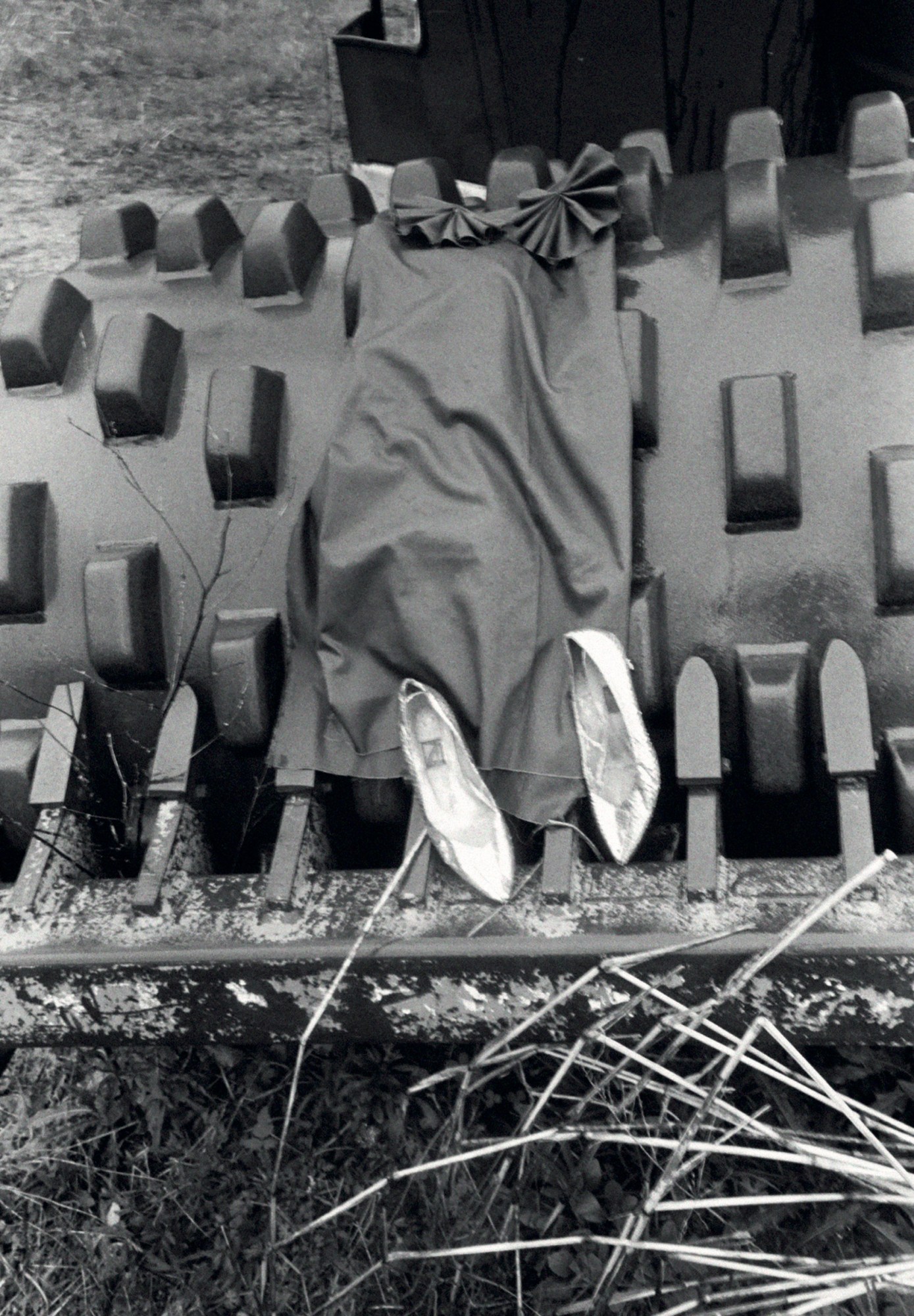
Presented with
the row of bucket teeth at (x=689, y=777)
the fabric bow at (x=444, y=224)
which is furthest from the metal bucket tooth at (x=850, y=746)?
the fabric bow at (x=444, y=224)

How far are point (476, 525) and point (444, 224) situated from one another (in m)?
0.50

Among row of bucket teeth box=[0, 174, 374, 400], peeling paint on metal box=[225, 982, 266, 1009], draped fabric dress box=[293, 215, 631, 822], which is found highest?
row of bucket teeth box=[0, 174, 374, 400]

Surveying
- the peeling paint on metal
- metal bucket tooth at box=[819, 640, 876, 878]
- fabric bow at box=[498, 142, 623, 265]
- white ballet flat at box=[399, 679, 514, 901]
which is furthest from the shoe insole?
fabric bow at box=[498, 142, 623, 265]

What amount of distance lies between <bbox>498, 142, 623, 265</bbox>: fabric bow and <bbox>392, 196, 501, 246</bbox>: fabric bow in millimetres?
32

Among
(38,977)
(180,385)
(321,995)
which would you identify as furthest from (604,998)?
(180,385)

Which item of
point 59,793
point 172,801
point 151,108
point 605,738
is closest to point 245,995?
point 172,801

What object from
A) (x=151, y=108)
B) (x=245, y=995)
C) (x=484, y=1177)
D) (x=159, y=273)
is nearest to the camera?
(x=245, y=995)

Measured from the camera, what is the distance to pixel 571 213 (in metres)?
1.90

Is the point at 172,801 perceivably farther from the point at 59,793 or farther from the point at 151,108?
the point at 151,108

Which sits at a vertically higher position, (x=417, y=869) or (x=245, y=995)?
(x=417, y=869)

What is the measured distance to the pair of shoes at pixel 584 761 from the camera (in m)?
1.64

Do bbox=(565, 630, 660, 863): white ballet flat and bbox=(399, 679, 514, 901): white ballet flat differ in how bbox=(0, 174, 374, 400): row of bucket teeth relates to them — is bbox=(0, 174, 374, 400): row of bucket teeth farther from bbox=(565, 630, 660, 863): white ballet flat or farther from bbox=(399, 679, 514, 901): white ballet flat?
bbox=(565, 630, 660, 863): white ballet flat

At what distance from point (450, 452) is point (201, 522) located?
1.22 ft

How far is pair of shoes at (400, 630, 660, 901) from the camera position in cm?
164
